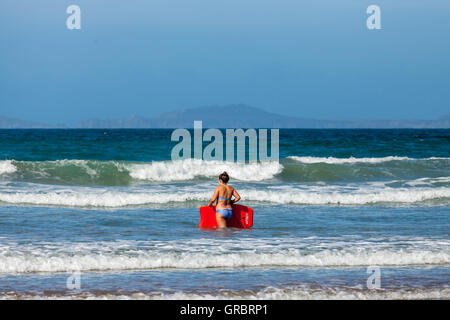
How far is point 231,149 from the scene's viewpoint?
35000 millimetres

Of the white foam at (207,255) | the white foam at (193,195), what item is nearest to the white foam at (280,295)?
the white foam at (207,255)

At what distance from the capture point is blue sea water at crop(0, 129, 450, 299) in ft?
23.5

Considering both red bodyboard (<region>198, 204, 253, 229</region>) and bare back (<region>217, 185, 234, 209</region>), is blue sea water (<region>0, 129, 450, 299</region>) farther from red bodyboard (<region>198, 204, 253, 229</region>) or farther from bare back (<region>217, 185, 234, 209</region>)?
bare back (<region>217, 185, 234, 209</region>)

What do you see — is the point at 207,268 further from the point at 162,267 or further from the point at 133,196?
the point at 133,196

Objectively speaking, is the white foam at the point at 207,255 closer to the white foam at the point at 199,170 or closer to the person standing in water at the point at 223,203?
the person standing in water at the point at 223,203

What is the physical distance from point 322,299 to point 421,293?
3.97ft

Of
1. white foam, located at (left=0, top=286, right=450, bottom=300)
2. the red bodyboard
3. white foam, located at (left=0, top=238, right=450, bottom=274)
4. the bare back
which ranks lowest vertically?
white foam, located at (left=0, top=286, right=450, bottom=300)

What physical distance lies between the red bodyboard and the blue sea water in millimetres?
274

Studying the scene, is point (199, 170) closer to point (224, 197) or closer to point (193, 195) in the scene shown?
point (193, 195)

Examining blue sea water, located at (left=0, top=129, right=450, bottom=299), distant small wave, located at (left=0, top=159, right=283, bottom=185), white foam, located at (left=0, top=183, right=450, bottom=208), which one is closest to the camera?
blue sea water, located at (left=0, top=129, right=450, bottom=299)

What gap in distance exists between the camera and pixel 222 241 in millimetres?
9781

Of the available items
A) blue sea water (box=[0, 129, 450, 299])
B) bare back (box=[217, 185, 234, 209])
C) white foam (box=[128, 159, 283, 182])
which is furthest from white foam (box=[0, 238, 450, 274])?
white foam (box=[128, 159, 283, 182])

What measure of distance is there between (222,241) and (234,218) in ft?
5.39

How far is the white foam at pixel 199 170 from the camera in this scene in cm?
2148
